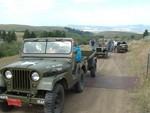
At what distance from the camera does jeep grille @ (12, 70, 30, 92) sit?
6.74 m

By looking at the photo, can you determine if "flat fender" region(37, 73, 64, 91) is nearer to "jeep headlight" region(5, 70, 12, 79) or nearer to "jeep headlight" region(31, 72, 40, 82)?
"jeep headlight" region(31, 72, 40, 82)

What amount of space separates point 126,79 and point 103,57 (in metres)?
10.7

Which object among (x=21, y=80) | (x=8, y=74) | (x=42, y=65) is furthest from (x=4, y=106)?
(x=42, y=65)

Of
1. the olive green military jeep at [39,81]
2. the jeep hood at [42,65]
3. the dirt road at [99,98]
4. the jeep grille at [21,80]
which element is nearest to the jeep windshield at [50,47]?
the olive green military jeep at [39,81]

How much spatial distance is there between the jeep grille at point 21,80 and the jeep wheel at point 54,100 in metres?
0.63

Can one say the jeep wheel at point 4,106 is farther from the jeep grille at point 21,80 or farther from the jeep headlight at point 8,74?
the jeep grille at point 21,80

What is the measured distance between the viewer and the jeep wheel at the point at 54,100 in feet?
21.2

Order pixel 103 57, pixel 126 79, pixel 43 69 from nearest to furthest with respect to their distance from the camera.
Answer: pixel 43 69, pixel 126 79, pixel 103 57

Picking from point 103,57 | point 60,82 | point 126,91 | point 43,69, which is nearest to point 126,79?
point 126,91

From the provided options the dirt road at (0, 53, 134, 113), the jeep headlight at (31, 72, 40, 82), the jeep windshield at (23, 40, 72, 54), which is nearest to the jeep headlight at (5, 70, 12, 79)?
the jeep headlight at (31, 72, 40, 82)

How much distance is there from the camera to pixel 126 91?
9930mm

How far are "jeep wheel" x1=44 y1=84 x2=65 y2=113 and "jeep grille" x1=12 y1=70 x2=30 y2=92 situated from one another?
63cm

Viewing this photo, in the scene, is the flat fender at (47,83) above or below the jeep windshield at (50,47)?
below

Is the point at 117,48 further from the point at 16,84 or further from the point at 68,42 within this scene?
the point at 16,84
